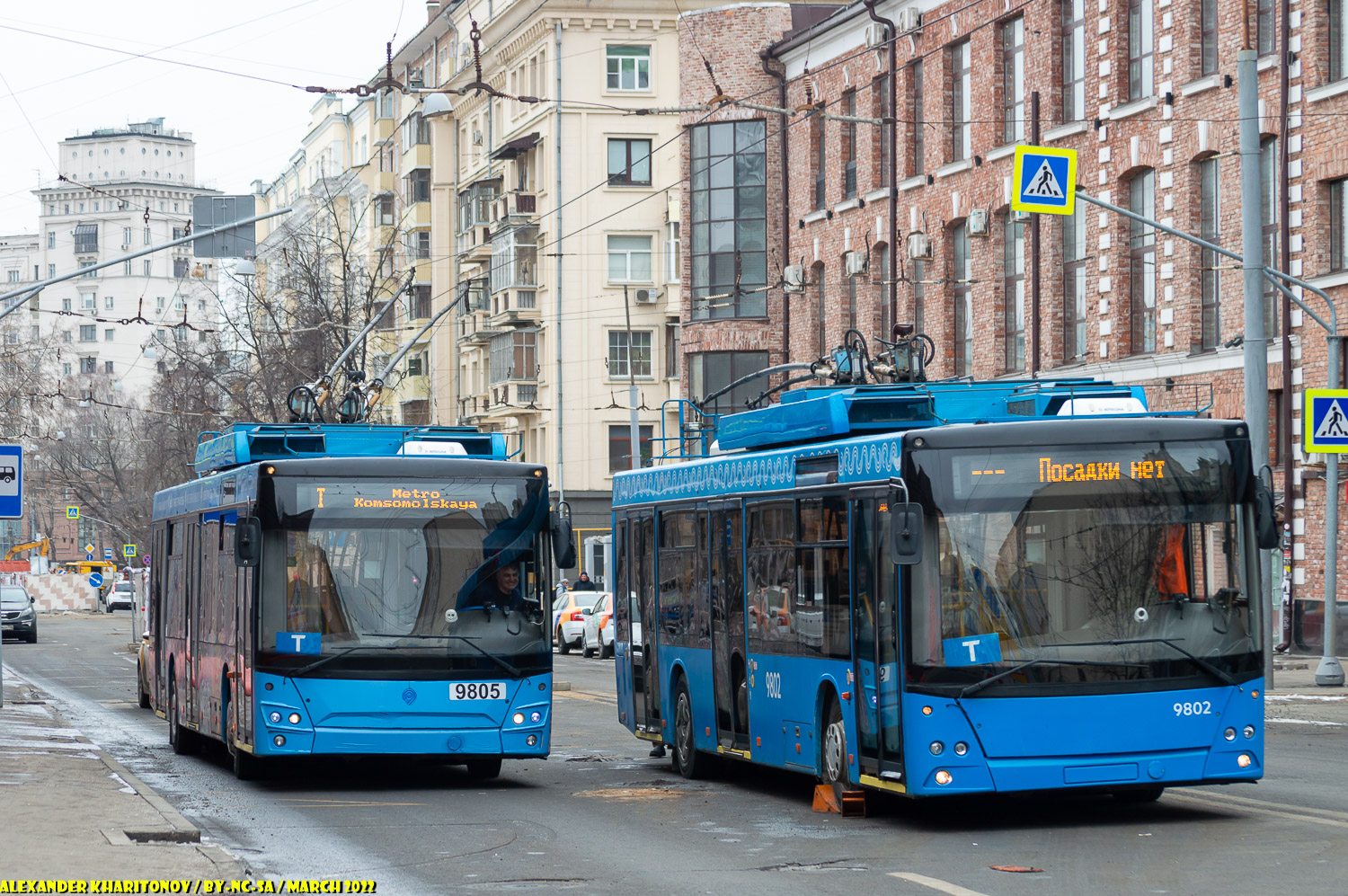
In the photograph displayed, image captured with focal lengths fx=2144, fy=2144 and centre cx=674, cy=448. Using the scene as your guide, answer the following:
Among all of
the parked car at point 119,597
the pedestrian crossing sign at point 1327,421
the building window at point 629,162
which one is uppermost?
the building window at point 629,162

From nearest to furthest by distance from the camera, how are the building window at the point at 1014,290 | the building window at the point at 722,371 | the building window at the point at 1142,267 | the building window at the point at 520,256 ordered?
the building window at the point at 1142,267 → the building window at the point at 1014,290 → the building window at the point at 722,371 → the building window at the point at 520,256

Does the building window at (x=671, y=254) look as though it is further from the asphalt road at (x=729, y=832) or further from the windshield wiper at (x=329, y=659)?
the windshield wiper at (x=329, y=659)

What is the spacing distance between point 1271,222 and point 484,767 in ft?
68.9

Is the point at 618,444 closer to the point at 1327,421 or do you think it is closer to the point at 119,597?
the point at 119,597

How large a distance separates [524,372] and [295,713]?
53.1m

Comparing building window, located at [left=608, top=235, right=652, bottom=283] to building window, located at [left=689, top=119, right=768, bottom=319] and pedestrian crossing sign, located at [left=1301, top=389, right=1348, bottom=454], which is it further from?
Result: pedestrian crossing sign, located at [left=1301, top=389, right=1348, bottom=454]

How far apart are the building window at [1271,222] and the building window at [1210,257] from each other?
1.14 metres

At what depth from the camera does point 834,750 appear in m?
13.8

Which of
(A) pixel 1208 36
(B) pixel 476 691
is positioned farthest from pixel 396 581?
(A) pixel 1208 36

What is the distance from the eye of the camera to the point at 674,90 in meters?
65.5

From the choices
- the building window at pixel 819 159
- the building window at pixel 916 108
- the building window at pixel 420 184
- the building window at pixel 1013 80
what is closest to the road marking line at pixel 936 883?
the building window at pixel 1013 80

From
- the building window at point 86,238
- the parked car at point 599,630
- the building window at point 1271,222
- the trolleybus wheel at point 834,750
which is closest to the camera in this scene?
the trolleybus wheel at point 834,750

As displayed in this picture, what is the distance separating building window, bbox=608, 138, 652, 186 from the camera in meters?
65.4

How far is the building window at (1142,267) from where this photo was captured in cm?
3734
